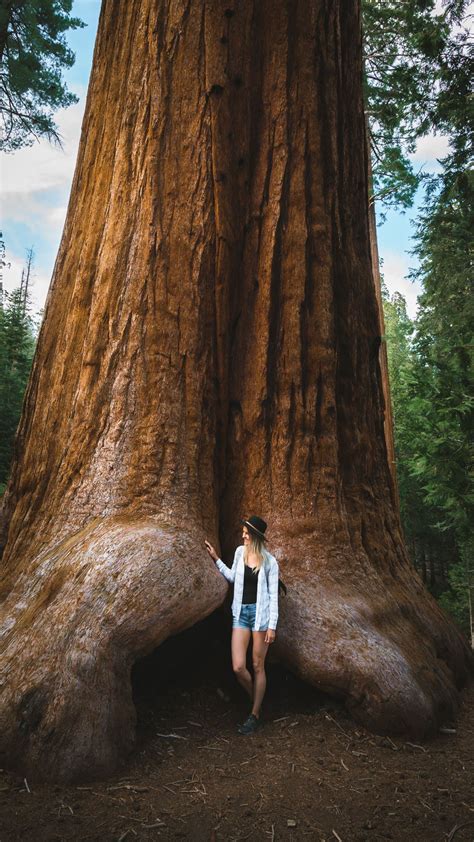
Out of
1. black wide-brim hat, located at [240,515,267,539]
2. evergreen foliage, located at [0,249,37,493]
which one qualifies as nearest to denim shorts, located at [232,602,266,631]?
black wide-brim hat, located at [240,515,267,539]

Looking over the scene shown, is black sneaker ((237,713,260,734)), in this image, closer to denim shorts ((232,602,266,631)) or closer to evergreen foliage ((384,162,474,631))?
denim shorts ((232,602,266,631))

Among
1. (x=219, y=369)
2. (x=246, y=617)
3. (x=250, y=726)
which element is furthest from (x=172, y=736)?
(x=219, y=369)

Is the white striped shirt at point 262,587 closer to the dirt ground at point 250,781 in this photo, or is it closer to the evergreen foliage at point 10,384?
the dirt ground at point 250,781

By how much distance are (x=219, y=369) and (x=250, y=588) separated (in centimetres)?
179

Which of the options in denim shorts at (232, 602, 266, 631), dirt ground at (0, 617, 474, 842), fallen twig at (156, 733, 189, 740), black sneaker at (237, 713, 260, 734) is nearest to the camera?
dirt ground at (0, 617, 474, 842)

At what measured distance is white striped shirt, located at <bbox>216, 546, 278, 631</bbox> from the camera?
3982 mm

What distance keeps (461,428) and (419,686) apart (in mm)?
6799

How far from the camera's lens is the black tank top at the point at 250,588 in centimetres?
408

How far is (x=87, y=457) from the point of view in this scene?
13.6 feet

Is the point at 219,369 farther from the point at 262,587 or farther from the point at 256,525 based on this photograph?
the point at 262,587

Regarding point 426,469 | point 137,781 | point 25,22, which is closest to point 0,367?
point 25,22

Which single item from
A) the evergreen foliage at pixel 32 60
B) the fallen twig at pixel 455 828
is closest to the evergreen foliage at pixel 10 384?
the evergreen foliage at pixel 32 60

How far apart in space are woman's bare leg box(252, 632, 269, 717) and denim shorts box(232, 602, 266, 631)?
0.29 ft

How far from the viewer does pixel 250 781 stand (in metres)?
3.14
